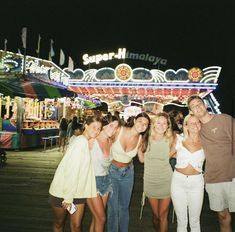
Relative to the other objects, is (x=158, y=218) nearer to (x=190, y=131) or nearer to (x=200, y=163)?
(x=200, y=163)

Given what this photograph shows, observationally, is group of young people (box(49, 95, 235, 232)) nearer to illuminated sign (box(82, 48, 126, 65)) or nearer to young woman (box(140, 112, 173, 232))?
young woman (box(140, 112, 173, 232))

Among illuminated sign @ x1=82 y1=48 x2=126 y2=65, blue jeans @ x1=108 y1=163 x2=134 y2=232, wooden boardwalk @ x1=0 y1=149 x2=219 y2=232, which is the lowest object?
wooden boardwalk @ x1=0 y1=149 x2=219 y2=232

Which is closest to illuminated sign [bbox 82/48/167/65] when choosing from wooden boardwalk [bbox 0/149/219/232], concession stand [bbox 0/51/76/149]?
concession stand [bbox 0/51/76/149]

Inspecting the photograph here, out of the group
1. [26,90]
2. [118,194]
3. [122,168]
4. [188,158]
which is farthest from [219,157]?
[26,90]

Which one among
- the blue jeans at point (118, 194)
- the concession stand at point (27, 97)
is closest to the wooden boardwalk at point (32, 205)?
the blue jeans at point (118, 194)

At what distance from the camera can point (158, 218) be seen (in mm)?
4043

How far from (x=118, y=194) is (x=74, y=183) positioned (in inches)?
38.9

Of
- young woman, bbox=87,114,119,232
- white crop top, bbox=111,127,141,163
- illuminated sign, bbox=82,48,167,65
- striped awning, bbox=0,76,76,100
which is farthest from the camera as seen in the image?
illuminated sign, bbox=82,48,167,65

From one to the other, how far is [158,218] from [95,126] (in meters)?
1.42

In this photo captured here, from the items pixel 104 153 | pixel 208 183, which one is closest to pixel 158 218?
pixel 208 183

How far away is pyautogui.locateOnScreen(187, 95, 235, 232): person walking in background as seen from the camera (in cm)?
387

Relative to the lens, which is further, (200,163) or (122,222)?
(122,222)

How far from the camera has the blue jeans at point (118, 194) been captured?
4.08 meters

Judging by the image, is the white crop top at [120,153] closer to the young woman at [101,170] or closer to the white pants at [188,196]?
the young woman at [101,170]
